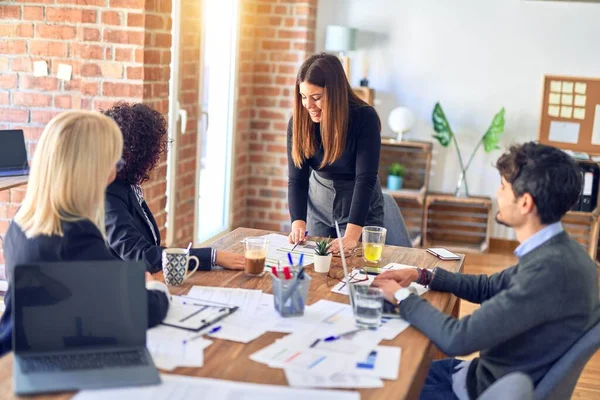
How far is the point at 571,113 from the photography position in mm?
5684

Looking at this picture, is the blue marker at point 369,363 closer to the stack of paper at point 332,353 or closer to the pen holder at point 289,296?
the stack of paper at point 332,353

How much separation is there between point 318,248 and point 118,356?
0.93m

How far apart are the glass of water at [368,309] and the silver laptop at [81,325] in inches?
21.4

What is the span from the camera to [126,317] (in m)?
1.69

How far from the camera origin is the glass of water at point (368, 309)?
1961 millimetres

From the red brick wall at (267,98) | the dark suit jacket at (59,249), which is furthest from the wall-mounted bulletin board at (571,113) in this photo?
the dark suit jacket at (59,249)

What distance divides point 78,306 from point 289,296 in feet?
1.83

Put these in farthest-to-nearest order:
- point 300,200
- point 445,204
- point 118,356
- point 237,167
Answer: point 445,204 → point 237,167 → point 300,200 → point 118,356

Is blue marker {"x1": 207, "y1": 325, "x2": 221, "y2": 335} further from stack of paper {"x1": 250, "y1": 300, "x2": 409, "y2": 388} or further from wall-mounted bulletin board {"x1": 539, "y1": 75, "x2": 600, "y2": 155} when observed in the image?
wall-mounted bulletin board {"x1": 539, "y1": 75, "x2": 600, "y2": 155}

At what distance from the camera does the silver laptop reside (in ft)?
5.14

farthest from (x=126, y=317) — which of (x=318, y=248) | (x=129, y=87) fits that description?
(x=129, y=87)

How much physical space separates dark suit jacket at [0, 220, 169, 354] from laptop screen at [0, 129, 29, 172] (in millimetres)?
1704

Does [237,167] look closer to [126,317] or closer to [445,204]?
[445,204]

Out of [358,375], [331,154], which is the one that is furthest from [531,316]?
[331,154]
